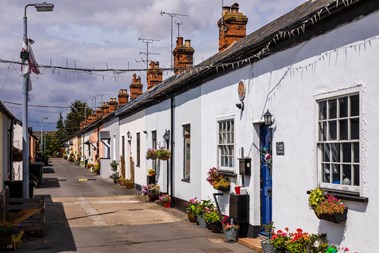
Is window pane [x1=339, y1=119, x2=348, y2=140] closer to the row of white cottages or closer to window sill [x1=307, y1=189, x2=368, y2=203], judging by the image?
the row of white cottages

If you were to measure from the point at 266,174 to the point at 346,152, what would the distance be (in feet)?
10.3

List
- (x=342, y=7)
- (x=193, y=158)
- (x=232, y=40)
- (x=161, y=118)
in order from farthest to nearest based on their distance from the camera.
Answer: (x=161, y=118)
(x=232, y=40)
(x=193, y=158)
(x=342, y=7)

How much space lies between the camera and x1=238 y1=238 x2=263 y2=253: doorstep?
377 inches

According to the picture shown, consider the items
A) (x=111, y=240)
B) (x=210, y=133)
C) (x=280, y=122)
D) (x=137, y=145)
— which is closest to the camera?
(x=280, y=122)

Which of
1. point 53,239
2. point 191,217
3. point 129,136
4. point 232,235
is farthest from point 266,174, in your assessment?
point 129,136

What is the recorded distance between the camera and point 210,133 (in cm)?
1321

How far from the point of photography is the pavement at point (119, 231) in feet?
33.6

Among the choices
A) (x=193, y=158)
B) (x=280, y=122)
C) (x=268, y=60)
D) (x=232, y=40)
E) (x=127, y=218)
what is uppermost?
(x=232, y=40)

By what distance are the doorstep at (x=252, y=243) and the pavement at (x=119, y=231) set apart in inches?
2.8

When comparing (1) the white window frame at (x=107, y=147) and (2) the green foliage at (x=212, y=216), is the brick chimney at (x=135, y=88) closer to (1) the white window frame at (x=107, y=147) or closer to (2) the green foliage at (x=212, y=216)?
(1) the white window frame at (x=107, y=147)

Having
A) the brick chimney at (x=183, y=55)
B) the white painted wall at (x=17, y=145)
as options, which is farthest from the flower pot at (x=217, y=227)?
the white painted wall at (x=17, y=145)

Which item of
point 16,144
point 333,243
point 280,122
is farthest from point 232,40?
point 16,144

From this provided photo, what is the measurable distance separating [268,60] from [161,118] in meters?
9.65

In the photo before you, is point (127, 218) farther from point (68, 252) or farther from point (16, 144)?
point (16, 144)
